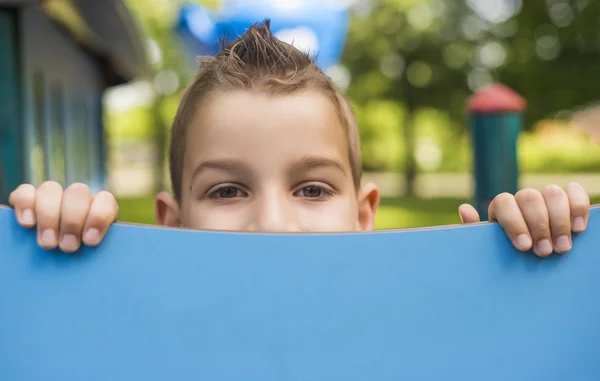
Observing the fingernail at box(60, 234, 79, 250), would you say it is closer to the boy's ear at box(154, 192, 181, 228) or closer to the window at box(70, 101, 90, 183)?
the boy's ear at box(154, 192, 181, 228)

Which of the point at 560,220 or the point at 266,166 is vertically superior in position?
the point at 266,166

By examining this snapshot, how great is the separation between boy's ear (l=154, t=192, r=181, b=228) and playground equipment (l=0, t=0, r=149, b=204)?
2.82 meters

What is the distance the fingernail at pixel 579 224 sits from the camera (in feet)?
2.75

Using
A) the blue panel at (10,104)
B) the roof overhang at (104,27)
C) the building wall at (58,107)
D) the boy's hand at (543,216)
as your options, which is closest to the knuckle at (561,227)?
the boy's hand at (543,216)

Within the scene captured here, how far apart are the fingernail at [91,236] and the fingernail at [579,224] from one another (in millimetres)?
575

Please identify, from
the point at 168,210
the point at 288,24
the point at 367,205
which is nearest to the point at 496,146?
the point at 288,24

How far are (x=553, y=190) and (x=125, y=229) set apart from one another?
0.54m

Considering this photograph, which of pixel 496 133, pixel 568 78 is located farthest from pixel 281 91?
pixel 568 78

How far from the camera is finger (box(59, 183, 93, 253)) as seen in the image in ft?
2.65

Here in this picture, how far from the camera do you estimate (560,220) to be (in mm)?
837

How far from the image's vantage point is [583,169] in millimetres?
14719

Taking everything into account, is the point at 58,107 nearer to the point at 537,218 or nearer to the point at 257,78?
the point at 257,78

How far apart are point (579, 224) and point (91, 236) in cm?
59

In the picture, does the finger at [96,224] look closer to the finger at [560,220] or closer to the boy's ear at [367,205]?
the finger at [560,220]
